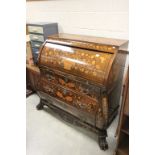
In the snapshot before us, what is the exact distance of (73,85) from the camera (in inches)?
65.3

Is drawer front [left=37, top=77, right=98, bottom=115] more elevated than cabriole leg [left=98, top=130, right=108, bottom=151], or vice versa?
drawer front [left=37, top=77, right=98, bottom=115]

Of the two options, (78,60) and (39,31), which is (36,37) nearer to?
(39,31)

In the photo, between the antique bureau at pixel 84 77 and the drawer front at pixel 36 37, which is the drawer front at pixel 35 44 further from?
the antique bureau at pixel 84 77

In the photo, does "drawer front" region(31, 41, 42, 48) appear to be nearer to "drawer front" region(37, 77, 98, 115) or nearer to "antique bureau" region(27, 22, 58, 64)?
"antique bureau" region(27, 22, 58, 64)

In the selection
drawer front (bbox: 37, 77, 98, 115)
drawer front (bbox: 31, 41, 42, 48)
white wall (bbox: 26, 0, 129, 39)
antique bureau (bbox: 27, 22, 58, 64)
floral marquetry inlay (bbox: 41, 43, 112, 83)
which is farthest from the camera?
drawer front (bbox: 31, 41, 42, 48)

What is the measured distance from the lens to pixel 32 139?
1.80 meters

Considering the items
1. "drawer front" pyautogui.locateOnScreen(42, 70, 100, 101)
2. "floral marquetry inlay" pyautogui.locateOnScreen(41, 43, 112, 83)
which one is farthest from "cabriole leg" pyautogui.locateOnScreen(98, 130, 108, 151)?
"floral marquetry inlay" pyautogui.locateOnScreen(41, 43, 112, 83)

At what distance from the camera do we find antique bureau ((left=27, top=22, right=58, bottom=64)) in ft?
6.88

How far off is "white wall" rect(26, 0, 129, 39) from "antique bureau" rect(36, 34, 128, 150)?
191 millimetres

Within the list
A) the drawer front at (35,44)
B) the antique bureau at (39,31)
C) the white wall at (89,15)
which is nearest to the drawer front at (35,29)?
the antique bureau at (39,31)

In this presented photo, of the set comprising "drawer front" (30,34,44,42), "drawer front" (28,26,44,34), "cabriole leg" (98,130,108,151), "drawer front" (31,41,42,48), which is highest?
"drawer front" (28,26,44,34)

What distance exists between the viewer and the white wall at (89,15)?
5.52 feet

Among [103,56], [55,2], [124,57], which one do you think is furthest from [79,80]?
[55,2]

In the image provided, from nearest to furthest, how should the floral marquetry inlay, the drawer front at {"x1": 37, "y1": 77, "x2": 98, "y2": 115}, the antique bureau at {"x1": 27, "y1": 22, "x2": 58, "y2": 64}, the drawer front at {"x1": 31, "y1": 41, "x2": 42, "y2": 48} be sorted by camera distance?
the floral marquetry inlay
the drawer front at {"x1": 37, "y1": 77, "x2": 98, "y2": 115}
the antique bureau at {"x1": 27, "y1": 22, "x2": 58, "y2": 64}
the drawer front at {"x1": 31, "y1": 41, "x2": 42, "y2": 48}
